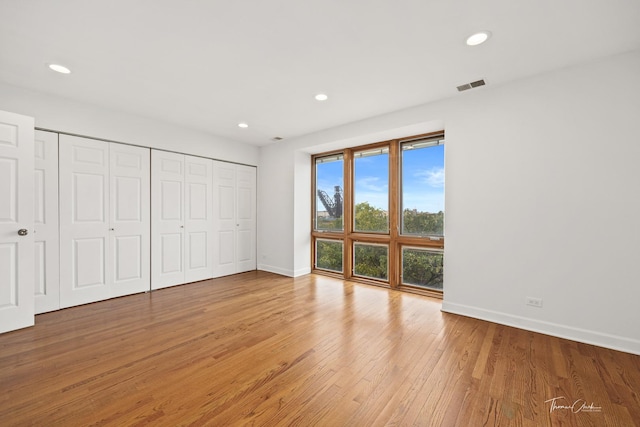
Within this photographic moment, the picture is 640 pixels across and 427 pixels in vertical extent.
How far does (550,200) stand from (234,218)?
4753 mm

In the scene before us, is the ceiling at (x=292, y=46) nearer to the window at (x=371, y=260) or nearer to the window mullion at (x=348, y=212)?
the window mullion at (x=348, y=212)

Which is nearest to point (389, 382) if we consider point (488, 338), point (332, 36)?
point (488, 338)

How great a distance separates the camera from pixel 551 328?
2672 millimetres

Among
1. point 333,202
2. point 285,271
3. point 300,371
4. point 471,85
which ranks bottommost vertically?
point 300,371

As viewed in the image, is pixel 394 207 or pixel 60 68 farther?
pixel 394 207

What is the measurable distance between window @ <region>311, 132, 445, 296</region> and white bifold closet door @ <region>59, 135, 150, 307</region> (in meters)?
2.95

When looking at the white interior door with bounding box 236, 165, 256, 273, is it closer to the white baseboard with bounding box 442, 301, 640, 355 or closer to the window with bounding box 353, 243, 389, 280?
the window with bounding box 353, 243, 389, 280

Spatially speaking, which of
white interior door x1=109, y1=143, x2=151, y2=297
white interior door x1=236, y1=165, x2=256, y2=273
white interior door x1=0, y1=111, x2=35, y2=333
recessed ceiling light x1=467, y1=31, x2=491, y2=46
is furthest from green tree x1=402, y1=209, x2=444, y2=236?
white interior door x1=0, y1=111, x2=35, y2=333

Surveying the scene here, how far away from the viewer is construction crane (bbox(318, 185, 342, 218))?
507cm

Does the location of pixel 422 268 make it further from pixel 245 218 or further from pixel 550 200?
pixel 245 218

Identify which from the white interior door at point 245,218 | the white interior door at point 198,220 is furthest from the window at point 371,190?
the white interior door at point 198,220

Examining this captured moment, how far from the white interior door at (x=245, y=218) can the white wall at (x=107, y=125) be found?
18.7 inches

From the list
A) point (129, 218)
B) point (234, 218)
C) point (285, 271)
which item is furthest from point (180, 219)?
point (285, 271)

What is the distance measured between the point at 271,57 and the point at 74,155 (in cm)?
293
